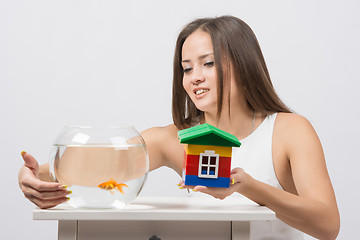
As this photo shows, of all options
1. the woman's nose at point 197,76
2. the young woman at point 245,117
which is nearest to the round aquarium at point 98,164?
the young woman at point 245,117

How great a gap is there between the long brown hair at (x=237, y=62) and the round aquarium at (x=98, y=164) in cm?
71

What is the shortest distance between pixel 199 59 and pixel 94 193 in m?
0.81

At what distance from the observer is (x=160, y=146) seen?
2.05 m

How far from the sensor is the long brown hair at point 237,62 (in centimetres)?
178

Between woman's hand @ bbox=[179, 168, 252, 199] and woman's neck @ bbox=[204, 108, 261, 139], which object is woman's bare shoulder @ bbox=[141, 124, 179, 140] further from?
woman's hand @ bbox=[179, 168, 252, 199]

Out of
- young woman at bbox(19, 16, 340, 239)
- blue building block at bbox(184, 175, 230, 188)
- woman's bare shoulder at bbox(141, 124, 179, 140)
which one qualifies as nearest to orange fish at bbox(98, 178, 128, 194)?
blue building block at bbox(184, 175, 230, 188)

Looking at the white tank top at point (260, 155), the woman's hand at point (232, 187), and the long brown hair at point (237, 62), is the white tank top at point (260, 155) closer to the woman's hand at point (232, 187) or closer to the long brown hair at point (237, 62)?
the long brown hair at point (237, 62)

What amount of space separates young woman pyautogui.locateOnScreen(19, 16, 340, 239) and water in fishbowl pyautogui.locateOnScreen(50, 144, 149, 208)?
0.48 meters

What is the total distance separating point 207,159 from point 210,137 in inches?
2.1

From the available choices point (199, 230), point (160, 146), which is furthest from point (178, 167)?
point (199, 230)

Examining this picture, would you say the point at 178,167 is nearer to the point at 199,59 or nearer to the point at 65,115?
the point at 199,59

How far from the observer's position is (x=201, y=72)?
172 centimetres

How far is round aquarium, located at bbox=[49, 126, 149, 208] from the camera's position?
1036 millimetres

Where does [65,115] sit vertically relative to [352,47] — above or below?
below
